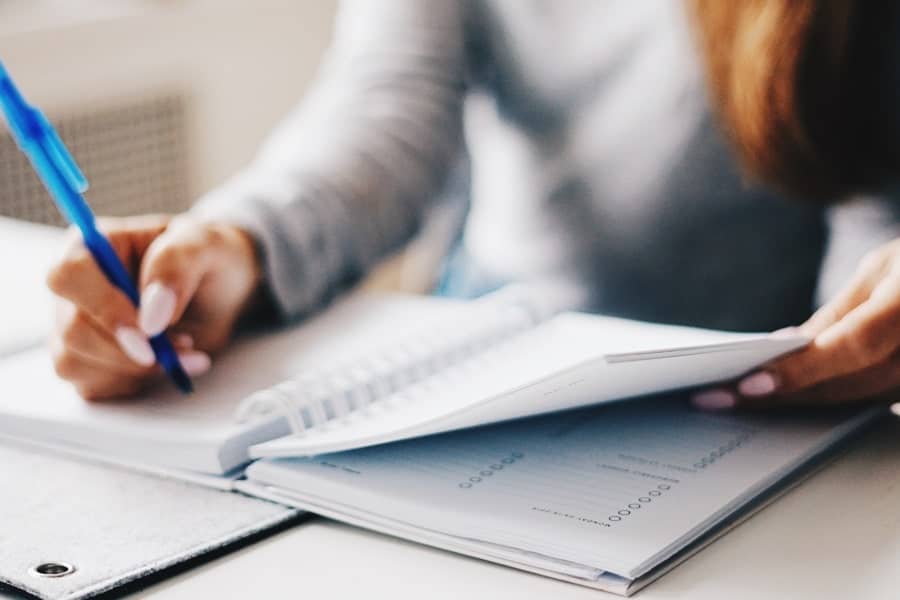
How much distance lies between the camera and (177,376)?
0.69 meters

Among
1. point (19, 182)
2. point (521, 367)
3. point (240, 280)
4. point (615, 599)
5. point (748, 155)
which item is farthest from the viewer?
point (19, 182)

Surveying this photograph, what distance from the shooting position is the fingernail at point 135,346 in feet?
2.21

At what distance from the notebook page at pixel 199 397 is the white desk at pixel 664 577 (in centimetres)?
9

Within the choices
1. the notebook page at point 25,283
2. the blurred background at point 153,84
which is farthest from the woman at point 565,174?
the blurred background at point 153,84

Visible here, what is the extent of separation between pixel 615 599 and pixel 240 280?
1.24 ft

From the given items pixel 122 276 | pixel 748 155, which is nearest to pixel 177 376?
pixel 122 276

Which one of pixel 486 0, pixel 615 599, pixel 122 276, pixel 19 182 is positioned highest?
pixel 19 182

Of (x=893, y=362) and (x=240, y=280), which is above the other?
(x=240, y=280)

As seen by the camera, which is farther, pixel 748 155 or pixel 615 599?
pixel 748 155

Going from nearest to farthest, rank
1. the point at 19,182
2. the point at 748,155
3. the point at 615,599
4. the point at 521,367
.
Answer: the point at 615,599, the point at 521,367, the point at 748,155, the point at 19,182

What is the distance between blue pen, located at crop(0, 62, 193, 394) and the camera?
671 millimetres

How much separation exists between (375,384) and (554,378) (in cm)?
16

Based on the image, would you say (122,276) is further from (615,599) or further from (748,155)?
(748,155)

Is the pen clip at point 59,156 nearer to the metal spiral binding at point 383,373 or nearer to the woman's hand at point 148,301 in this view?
the woman's hand at point 148,301
